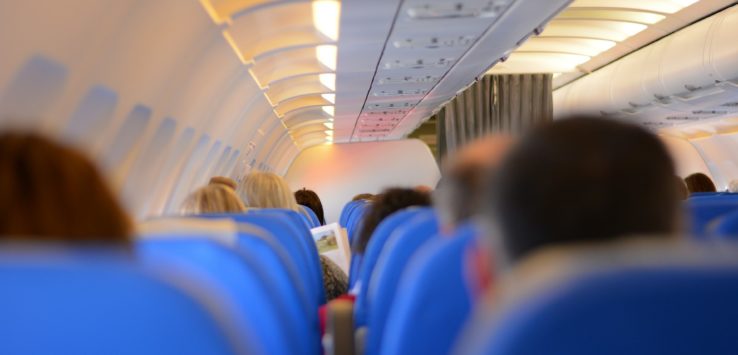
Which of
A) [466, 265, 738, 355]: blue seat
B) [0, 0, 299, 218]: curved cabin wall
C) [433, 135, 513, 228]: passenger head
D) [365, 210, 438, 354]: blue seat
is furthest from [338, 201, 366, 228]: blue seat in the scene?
[466, 265, 738, 355]: blue seat

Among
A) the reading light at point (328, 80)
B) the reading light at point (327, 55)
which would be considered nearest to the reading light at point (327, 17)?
the reading light at point (327, 55)

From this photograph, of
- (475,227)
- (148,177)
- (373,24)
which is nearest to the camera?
(475,227)

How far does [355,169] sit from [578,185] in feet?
77.3

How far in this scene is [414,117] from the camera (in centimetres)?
1891

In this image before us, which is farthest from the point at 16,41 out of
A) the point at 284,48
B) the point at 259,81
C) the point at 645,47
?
the point at 645,47

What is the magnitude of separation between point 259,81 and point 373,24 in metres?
4.02

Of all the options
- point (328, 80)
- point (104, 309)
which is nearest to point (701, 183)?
point (328, 80)

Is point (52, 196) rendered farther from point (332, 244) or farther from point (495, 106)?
point (495, 106)

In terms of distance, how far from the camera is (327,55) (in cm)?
1056

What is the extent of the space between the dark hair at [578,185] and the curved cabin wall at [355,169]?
2326cm

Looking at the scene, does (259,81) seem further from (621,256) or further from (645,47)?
(621,256)

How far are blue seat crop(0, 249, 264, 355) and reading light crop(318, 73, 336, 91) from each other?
10.7m

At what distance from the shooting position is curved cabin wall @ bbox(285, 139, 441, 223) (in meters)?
24.6

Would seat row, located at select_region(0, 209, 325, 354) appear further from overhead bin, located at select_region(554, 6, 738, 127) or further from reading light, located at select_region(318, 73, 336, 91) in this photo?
reading light, located at select_region(318, 73, 336, 91)
